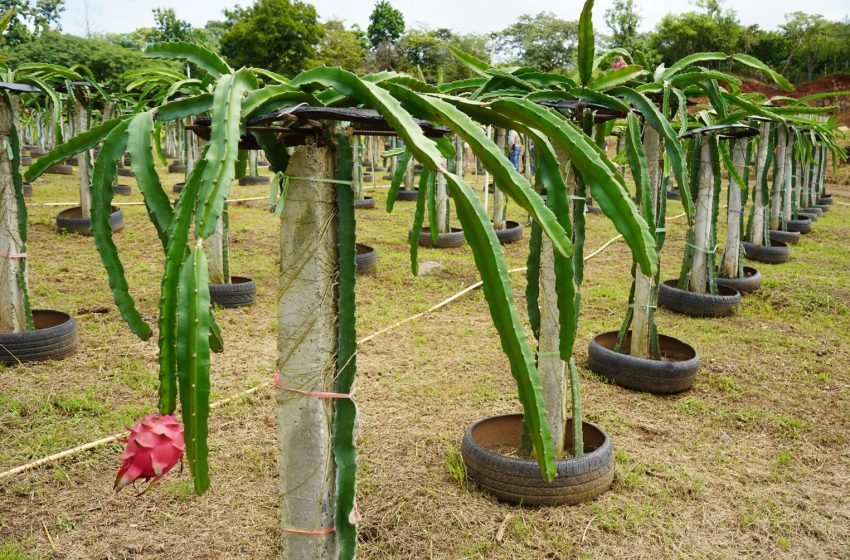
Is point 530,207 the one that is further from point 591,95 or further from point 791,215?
point 791,215

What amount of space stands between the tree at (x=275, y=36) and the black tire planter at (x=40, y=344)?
794 inches

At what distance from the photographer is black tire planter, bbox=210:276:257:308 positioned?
Result: 450cm

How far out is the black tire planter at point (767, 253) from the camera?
250 inches

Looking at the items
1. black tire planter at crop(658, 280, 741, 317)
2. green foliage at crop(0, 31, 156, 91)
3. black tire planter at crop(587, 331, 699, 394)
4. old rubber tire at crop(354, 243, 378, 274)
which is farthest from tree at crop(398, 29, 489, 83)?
black tire planter at crop(587, 331, 699, 394)

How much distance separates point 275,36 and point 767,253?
64.0 ft

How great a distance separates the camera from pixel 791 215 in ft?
28.3

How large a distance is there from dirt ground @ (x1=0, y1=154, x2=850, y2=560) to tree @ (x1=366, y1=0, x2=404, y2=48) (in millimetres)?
38009

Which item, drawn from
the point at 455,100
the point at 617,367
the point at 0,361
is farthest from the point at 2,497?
the point at 617,367

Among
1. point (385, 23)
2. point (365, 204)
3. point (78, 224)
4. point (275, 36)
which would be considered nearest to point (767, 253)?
point (365, 204)

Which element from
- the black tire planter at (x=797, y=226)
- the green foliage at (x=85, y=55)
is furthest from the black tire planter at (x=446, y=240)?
the green foliage at (x=85, y=55)

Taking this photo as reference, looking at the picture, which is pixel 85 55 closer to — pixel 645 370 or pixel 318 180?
pixel 645 370

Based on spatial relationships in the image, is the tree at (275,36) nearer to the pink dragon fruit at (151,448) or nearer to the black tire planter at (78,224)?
the black tire planter at (78,224)

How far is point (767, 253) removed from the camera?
6379 mm

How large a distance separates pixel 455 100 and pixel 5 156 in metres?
2.87
